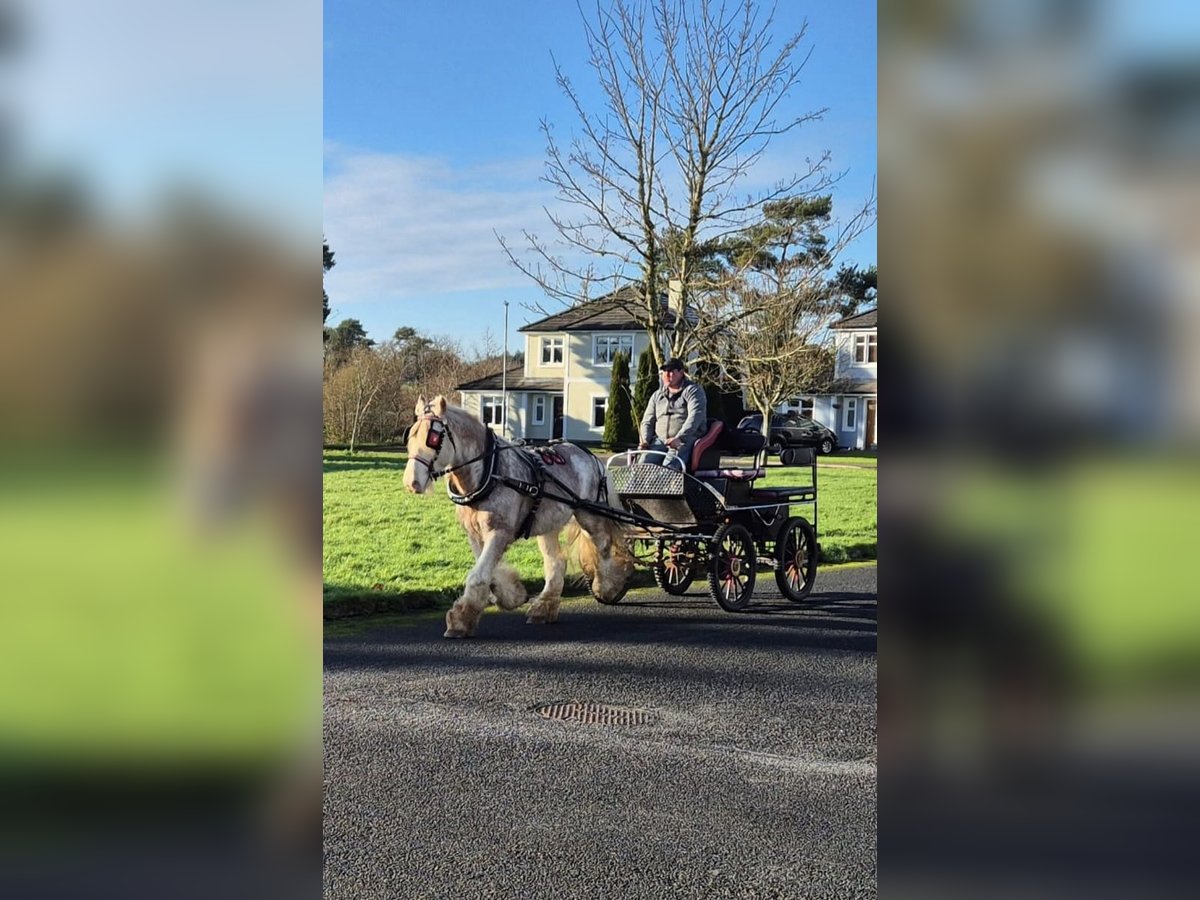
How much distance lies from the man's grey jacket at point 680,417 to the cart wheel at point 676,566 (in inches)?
39.5

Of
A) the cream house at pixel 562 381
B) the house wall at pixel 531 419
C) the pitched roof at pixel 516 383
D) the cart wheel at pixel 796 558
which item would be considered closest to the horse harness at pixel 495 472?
the cart wheel at pixel 796 558

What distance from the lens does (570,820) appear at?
14.6 ft

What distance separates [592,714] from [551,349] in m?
43.2

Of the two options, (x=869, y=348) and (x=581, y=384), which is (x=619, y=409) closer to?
(x=581, y=384)

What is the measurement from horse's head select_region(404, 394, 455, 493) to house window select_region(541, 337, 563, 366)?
39911 millimetres

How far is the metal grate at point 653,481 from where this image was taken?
10.2 metres

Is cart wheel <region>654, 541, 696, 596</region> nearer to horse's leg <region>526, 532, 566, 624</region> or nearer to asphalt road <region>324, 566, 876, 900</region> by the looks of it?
horse's leg <region>526, 532, 566, 624</region>

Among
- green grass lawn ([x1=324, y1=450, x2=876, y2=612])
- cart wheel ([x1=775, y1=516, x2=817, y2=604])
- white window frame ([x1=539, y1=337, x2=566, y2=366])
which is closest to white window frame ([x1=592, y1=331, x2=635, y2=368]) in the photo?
white window frame ([x1=539, y1=337, x2=566, y2=366])

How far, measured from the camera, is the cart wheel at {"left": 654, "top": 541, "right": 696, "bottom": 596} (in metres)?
11.0
